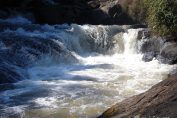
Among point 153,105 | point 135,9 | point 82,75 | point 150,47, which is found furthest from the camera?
point 135,9

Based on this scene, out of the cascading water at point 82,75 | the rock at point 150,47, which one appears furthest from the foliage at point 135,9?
the rock at point 150,47

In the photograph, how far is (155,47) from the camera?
15.8 m

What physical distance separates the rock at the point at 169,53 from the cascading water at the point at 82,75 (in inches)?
10.2

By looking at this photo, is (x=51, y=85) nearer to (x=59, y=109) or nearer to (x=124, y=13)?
(x=59, y=109)

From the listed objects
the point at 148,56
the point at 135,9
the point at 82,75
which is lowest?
the point at 82,75

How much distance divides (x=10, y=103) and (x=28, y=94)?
874 millimetres

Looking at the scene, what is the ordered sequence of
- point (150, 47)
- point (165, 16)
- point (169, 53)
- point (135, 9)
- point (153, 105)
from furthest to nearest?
point (135, 9) → point (150, 47) → point (165, 16) → point (169, 53) → point (153, 105)

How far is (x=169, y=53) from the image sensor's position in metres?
14.1

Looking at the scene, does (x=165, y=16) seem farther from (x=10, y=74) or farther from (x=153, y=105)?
(x=153, y=105)

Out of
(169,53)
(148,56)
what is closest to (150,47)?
(148,56)

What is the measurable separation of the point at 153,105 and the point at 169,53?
9965 mm

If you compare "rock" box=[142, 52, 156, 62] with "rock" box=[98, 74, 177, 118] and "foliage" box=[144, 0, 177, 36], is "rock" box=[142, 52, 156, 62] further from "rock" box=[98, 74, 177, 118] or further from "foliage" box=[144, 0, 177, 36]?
"rock" box=[98, 74, 177, 118]

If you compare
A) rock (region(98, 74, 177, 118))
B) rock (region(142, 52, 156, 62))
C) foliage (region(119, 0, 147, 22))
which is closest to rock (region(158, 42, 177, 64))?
rock (region(142, 52, 156, 62))

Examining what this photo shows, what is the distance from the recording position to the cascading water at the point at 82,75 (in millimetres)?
8695
